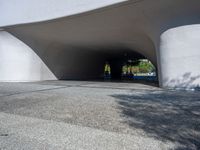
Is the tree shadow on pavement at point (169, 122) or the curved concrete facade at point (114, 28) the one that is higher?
the curved concrete facade at point (114, 28)

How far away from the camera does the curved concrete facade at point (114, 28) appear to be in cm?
→ 992

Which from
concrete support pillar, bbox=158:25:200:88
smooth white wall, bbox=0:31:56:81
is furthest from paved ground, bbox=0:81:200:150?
smooth white wall, bbox=0:31:56:81

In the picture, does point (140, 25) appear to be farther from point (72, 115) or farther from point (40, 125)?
point (40, 125)

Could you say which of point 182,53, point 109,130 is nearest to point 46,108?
point 109,130

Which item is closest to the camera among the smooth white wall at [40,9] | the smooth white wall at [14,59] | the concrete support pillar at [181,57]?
the concrete support pillar at [181,57]

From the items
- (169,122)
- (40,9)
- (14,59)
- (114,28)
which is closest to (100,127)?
(169,122)

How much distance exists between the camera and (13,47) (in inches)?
629

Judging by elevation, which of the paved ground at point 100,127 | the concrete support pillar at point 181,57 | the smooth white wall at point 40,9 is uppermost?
the smooth white wall at point 40,9

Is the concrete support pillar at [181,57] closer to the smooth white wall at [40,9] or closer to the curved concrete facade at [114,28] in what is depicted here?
the curved concrete facade at [114,28]

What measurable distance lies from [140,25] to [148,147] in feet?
35.0

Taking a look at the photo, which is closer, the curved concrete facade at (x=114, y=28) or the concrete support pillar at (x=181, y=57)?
the concrete support pillar at (x=181, y=57)

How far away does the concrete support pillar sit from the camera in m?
9.77

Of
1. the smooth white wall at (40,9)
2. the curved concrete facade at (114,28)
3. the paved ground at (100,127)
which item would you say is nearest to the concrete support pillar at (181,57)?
the curved concrete facade at (114,28)

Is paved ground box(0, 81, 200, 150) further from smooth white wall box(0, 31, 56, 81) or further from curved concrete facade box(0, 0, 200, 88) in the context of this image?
smooth white wall box(0, 31, 56, 81)
